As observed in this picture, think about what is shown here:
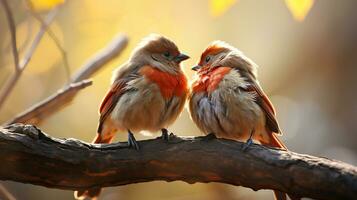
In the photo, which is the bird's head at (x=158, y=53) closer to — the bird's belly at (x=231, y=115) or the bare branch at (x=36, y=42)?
→ the bird's belly at (x=231, y=115)

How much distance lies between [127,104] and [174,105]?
338 mm

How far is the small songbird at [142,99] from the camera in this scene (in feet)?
14.4

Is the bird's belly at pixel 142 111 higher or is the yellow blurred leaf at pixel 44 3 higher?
the yellow blurred leaf at pixel 44 3

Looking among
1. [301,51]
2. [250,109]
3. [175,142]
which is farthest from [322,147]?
[175,142]

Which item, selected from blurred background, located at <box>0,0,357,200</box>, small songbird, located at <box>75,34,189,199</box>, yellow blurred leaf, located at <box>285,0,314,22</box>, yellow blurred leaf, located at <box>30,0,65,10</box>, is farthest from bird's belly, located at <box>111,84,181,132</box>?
blurred background, located at <box>0,0,357,200</box>

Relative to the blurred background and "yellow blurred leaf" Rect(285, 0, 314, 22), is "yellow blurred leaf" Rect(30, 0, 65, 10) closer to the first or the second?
"yellow blurred leaf" Rect(285, 0, 314, 22)

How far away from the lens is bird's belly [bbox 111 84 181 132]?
439 cm

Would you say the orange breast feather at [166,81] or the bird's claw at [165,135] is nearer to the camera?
the bird's claw at [165,135]

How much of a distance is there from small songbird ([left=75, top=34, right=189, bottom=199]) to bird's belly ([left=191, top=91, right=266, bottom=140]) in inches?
10.0

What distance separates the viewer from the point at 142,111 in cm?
440

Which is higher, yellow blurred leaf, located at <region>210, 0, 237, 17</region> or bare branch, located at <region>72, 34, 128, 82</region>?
yellow blurred leaf, located at <region>210, 0, 237, 17</region>

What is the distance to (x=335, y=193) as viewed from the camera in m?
3.21

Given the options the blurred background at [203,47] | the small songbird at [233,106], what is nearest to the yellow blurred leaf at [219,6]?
the small songbird at [233,106]

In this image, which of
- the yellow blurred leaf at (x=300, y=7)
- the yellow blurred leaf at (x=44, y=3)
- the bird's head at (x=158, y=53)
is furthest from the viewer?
the bird's head at (x=158, y=53)
